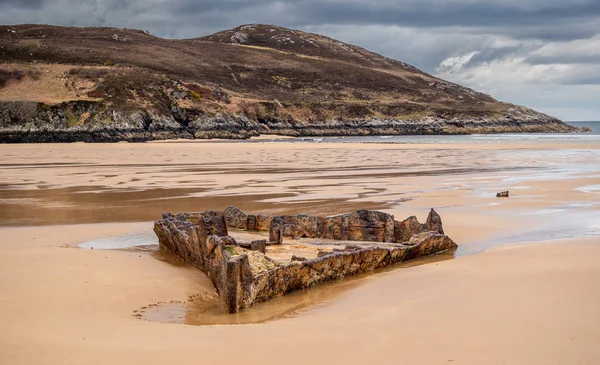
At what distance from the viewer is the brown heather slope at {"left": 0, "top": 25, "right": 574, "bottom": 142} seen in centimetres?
5934

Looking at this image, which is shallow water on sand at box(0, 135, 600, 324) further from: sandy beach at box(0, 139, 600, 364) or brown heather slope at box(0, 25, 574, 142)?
brown heather slope at box(0, 25, 574, 142)

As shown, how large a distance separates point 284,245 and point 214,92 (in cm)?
7227

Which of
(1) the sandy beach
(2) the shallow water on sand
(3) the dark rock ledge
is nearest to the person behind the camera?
(1) the sandy beach

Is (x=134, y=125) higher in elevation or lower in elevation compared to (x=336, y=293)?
higher

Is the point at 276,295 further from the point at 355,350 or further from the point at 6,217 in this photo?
the point at 6,217

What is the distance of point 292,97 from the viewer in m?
99.1

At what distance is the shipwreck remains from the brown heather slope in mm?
46546

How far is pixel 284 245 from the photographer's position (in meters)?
10.2

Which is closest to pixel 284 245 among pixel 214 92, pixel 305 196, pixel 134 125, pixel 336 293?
pixel 336 293

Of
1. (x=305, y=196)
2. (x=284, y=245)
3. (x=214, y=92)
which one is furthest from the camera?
(x=214, y=92)

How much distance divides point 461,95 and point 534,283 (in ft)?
424

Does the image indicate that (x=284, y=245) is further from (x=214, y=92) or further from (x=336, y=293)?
(x=214, y=92)

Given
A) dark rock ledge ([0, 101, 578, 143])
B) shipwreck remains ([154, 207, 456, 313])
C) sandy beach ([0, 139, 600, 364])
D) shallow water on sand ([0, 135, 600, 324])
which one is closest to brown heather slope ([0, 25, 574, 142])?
dark rock ledge ([0, 101, 578, 143])

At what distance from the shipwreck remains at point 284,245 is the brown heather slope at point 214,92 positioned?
4655 centimetres
